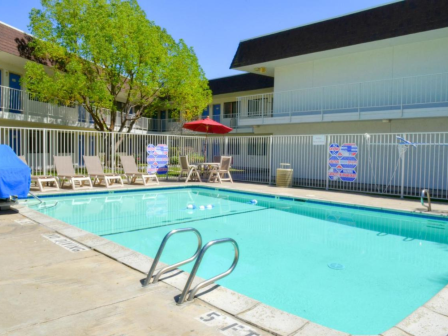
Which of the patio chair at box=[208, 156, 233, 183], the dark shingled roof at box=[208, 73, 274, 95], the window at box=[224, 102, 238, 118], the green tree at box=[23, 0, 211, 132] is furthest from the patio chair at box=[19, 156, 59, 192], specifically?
the window at box=[224, 102, 238, 118]

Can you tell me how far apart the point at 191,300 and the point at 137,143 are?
45.6 ft

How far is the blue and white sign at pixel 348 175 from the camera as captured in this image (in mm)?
13195


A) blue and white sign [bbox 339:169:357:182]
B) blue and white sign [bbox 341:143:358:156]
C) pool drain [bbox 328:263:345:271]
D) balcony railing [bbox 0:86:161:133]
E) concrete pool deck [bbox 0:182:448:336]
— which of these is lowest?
pool drain [bbox 328:263:345:271]

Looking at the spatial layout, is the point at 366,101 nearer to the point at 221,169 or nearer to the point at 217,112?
the point at 221,169

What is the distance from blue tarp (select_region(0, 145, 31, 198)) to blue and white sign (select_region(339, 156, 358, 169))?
10644mm

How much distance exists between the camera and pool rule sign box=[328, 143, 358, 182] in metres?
13.2

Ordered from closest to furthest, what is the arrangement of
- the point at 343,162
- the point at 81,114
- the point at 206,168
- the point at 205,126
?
the point at 343,162, the point at 205,126, the point at 206,168, the point at 81,114

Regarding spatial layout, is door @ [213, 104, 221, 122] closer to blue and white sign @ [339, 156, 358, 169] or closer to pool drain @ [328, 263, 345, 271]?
blue and white sign @ [339, 156, 358, 169]

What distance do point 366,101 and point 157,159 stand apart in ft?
33.1

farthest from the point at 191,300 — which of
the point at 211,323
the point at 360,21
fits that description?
the point at 360,21

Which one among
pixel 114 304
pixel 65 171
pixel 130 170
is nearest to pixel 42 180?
pixel 65 171

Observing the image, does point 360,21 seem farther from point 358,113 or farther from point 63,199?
point 63,199

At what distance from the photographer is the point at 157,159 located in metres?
16.6

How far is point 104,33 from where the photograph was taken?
16.5 meters
